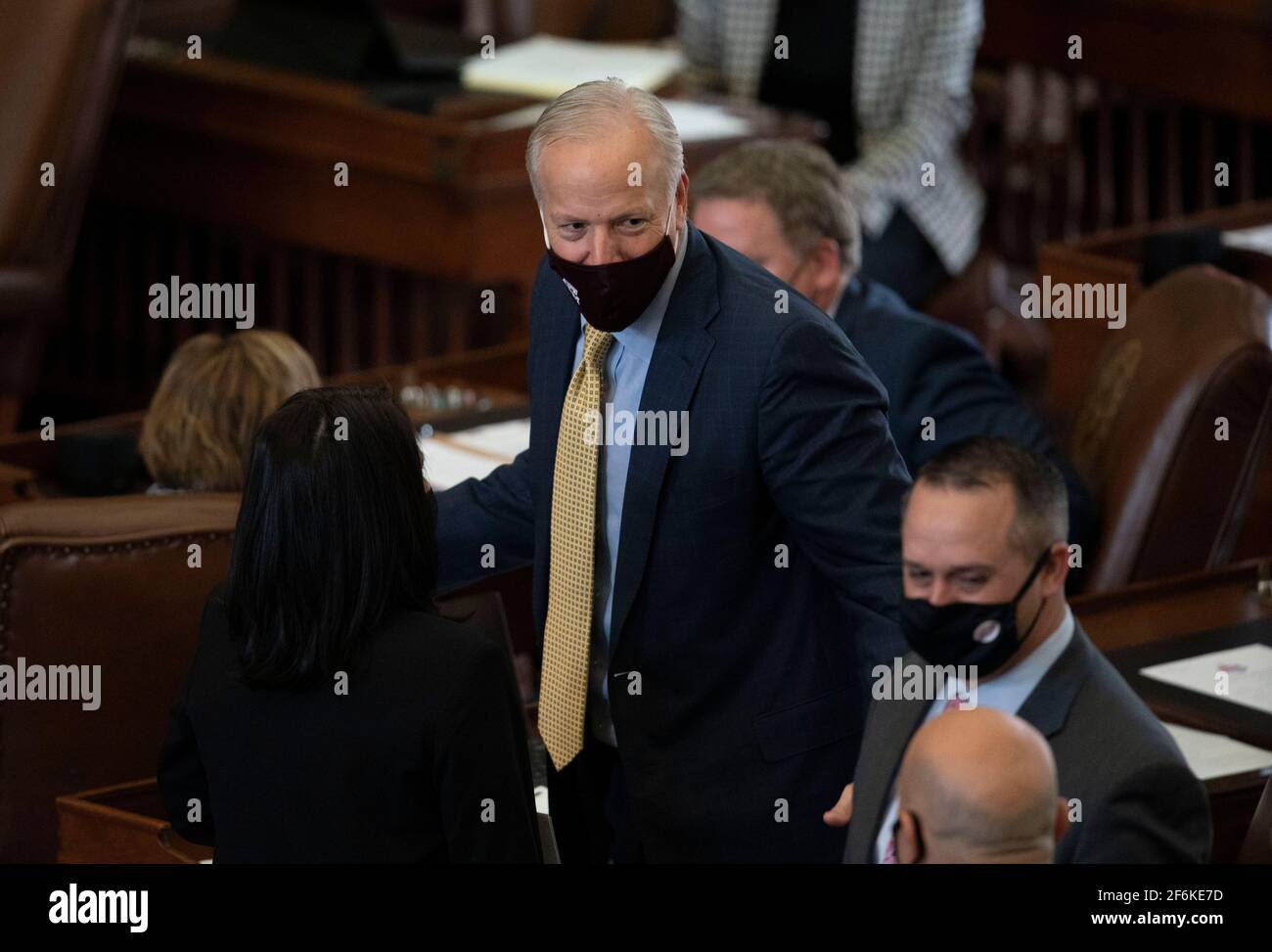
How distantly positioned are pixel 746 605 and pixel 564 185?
50 cm

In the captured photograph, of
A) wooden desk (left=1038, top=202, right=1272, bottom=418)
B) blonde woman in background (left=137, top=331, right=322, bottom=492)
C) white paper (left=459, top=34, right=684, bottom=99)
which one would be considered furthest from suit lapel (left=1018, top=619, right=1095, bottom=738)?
white paper (left=459, top=34, right=684, bottom=99)

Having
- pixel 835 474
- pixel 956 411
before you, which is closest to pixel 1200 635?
pixel 956 411

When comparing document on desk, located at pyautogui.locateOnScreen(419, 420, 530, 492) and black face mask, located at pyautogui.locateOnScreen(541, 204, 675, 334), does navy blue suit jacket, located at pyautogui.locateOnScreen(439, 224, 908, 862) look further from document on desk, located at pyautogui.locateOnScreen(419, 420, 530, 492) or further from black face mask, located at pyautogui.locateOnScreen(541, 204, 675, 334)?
document on desk, located at pyautogui.locateOnScreen(419, 420, 530, 492)

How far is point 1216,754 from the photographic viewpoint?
2680 mm

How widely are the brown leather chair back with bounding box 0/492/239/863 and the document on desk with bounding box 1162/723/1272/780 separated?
1.22m

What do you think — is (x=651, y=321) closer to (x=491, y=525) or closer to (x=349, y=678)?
(x=491, y=525)

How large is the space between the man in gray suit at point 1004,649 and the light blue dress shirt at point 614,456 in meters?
0.40

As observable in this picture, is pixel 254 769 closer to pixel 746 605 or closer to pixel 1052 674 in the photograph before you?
pixel 746 605

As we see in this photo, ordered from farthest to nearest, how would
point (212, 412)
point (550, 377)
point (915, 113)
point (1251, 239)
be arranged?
1. point (915, 113)
2. point (1251, 239)
3. point (212, 412)
4. point (550, 377)

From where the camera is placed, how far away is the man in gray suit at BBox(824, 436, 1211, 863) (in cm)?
200

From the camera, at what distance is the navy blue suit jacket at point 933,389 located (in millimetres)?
3455

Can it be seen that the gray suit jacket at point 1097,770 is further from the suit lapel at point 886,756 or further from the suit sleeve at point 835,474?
the suit sleeve at point 835,474

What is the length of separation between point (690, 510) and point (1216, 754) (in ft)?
2.58

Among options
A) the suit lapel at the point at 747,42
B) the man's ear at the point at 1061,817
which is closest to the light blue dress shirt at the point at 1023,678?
the man's ear at the point at 1061,817
